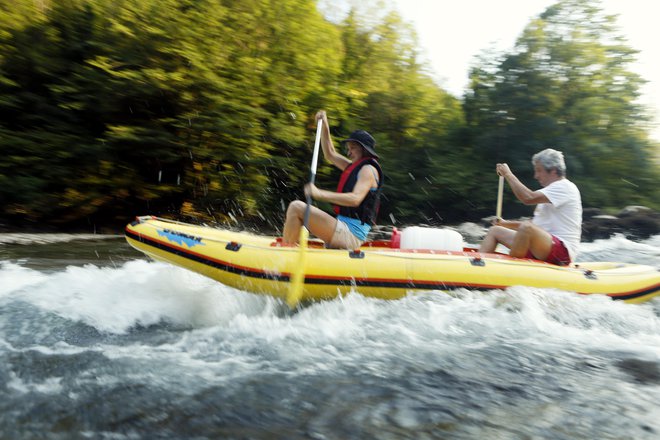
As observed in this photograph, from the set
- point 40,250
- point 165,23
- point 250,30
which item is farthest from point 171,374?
point 250,30

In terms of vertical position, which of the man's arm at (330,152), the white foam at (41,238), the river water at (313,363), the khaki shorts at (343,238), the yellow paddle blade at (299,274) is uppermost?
the man's arm at (330,152)

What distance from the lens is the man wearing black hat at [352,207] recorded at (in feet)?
14.0

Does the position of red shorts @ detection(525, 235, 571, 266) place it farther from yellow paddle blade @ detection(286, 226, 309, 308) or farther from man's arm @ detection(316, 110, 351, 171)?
yellow paddle blade @ detection(286, 226, 309, 308)

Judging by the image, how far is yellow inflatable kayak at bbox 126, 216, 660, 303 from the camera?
13.8 ft

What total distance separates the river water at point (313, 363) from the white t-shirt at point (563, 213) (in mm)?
539

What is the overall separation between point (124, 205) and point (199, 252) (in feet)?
23.8

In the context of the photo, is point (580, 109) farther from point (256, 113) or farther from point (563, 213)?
point (563, 213)

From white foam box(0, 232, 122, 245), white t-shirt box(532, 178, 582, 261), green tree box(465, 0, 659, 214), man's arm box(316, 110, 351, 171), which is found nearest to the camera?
white t-shirt box(532, 178, 582, 261)

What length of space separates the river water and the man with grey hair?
0.44 meters

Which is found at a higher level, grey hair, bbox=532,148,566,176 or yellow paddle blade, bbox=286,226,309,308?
grey hair, bbox=532,148,566,176

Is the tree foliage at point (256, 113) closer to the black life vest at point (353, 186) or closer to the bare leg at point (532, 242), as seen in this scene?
the black life vest at point (353, 186)

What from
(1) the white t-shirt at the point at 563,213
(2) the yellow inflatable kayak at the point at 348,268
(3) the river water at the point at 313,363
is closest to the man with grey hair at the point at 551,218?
(1) the white t-shirt at the point at 563,213

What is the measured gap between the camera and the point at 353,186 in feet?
14.3

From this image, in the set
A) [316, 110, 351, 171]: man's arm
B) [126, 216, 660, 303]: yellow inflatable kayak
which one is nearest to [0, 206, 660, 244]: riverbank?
[316, 110, 351, 171]: man's arm
